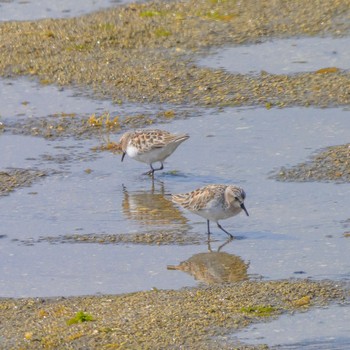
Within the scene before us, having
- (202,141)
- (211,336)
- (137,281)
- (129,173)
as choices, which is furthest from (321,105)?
(211,336)

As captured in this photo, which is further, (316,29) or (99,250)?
(316,29)

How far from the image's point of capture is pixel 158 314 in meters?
9.10

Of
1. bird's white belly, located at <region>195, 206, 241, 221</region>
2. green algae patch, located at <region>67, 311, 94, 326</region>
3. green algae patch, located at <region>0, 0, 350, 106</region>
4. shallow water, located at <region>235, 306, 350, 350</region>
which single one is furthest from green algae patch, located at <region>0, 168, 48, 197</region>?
shallow water, located at <region>235, 306, 350, 350</region>

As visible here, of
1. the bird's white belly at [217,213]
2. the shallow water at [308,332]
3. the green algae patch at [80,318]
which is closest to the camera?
the shallow water at [308,332]

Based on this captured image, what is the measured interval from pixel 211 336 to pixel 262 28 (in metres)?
9.55

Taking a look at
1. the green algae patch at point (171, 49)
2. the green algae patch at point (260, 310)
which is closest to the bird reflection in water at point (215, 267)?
the green algae patch at point (260, 310)

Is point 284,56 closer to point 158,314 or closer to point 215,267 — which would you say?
point 215,267

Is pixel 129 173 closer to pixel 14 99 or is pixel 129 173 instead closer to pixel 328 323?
pixel 14 99

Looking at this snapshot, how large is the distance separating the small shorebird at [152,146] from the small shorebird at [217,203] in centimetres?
165

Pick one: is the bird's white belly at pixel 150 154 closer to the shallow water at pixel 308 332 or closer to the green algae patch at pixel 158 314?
the green algae patch at pixel 158 314

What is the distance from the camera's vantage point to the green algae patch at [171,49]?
15250mm

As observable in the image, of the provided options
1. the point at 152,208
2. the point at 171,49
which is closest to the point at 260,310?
the point at 152,208

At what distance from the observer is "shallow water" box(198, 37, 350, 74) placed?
15.9 metres

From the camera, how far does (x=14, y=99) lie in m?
15.8
